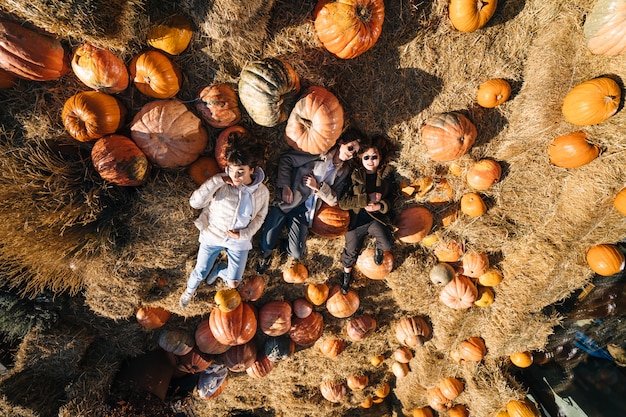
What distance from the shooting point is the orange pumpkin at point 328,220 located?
4.85 metres

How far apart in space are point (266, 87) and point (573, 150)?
396 centimetres

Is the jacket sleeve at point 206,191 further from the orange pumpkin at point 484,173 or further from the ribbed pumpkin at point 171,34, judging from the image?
the orange pumpkin at point 484,173

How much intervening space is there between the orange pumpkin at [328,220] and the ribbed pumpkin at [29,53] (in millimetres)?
3543

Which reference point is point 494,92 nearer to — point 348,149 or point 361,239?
point 348,149

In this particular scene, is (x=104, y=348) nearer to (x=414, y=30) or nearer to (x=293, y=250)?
(x=293, y=250)

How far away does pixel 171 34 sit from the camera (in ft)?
11.6

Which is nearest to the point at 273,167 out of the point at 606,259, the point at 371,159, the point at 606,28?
the point at 371,159

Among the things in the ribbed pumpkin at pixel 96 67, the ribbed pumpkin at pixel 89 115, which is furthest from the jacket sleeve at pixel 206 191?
the ribbed pumpkin at pixel 96 67

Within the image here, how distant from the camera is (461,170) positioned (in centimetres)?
477

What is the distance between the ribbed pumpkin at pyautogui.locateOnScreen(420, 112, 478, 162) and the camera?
13.8 ft

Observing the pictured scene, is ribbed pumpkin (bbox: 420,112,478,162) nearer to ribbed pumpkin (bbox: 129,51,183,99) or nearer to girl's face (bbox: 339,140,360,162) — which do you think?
girl's face (bbox: 339,140,360,162)

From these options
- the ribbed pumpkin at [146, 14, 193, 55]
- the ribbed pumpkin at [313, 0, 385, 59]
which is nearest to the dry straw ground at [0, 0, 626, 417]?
the ribbed pumpkin at [146, 14, 193, 55]

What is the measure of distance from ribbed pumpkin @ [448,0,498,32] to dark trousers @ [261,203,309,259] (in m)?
3.07

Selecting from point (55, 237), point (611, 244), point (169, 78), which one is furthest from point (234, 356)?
point (611, 244)
